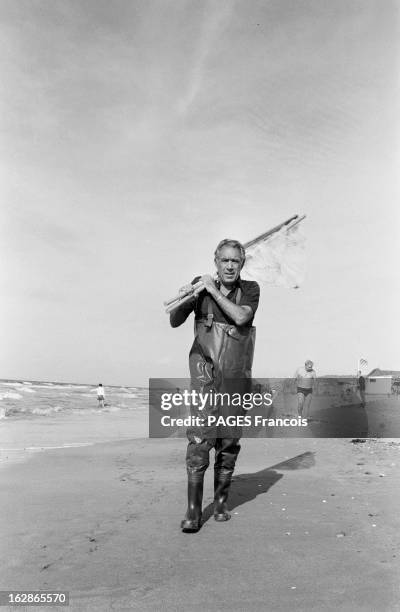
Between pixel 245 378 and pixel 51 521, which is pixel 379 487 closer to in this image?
pixel 245 378

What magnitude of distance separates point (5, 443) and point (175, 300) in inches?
275

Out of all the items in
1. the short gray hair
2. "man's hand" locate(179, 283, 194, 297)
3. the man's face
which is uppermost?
the short gray hair

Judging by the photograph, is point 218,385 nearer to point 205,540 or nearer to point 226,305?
point 226,305

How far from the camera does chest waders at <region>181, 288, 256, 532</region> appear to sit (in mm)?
3805

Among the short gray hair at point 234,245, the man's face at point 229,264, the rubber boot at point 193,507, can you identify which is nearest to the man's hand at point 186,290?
the man's face at point 229,264

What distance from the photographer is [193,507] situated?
3527 mm

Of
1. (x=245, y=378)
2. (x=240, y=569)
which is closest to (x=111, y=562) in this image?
(x=240, y=569)

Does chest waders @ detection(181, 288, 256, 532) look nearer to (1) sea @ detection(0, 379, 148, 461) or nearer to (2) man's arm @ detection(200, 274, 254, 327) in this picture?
(2) man's arm @ detection(200, 274, 254, 327)

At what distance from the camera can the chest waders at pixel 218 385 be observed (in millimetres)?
3805

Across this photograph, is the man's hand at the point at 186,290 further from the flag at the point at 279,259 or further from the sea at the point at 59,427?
the sea at the point at 59,427

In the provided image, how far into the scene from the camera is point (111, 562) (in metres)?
2.79

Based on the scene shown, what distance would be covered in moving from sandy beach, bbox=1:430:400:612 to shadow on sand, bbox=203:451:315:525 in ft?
0.07

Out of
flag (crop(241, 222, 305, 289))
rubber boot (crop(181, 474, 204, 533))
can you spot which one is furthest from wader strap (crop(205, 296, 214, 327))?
rubber boot (crop(181, 474, 204, 533))

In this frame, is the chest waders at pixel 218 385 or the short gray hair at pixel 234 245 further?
the short gray hair at pixel 234 245
